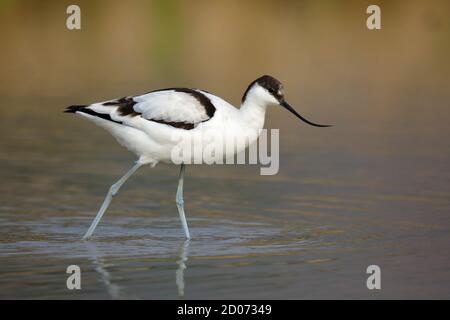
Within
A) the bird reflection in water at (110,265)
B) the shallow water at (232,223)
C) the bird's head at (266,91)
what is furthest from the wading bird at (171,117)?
the shallow water at (232,223)

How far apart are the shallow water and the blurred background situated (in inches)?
1.1

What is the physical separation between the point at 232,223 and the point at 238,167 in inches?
128

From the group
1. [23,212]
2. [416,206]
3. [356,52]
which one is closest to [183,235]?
[23,212]

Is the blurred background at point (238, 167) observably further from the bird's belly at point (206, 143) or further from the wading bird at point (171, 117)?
the wading bird at point (171, 117)

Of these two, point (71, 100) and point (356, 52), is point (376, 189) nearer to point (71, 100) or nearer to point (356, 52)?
point (71, 100)

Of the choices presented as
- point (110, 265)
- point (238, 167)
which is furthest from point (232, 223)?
point (238, 167)

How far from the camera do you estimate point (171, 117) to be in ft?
31.1

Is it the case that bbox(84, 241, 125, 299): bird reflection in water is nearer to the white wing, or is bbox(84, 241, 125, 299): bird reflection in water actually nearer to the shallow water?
the shallow water

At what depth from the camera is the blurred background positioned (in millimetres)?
8383

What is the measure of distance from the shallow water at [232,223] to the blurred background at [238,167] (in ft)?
0.09

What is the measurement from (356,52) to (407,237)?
1428 centimetres

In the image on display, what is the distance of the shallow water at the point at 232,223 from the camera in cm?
795

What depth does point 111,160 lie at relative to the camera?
43.8 ft

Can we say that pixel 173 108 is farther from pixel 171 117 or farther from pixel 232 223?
pixel 232 223
